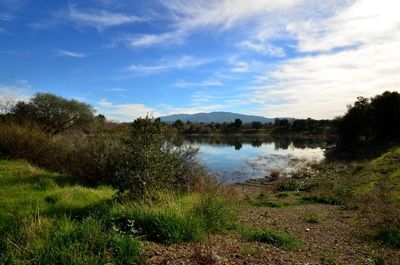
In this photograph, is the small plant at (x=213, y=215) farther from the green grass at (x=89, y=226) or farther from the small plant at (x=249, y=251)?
the small plant at (x=249, y=251)

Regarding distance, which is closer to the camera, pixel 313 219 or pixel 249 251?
pixel 249 251

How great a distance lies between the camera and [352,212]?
49.4ft

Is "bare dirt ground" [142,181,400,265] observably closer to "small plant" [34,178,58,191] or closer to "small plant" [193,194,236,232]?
"small plant" [193,194,236,232]

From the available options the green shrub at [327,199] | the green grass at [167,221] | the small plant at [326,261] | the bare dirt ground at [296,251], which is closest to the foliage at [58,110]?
the green shrub at [327,199]

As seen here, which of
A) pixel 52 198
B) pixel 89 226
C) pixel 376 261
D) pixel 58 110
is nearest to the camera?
pixel 89 226

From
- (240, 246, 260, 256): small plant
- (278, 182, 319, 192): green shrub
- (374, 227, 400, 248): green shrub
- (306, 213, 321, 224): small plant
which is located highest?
(240, 246, 260, 256): small plant

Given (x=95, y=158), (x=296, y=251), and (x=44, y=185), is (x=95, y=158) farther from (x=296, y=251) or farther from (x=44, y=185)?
(x=296, y=251)

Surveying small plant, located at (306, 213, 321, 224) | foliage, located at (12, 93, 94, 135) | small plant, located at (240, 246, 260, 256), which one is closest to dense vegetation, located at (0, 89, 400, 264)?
small plant, located at (306, 213, 321, 224)

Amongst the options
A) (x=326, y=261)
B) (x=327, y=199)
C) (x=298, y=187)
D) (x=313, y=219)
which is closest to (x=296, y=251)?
(x=326, y=261)

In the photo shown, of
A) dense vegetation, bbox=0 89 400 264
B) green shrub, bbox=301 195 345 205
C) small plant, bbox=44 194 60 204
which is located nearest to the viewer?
dense vegetation, bbox=0 89 400 264

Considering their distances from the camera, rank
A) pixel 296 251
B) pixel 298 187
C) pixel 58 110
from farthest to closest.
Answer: pixel 58 110 → pixel 298 187 → pixel 296 251

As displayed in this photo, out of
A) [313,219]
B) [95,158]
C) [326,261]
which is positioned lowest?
[313,219]

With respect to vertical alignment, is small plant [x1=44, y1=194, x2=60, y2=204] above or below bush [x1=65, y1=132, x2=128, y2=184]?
below

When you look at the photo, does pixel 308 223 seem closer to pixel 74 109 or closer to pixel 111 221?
pixel 111 221
